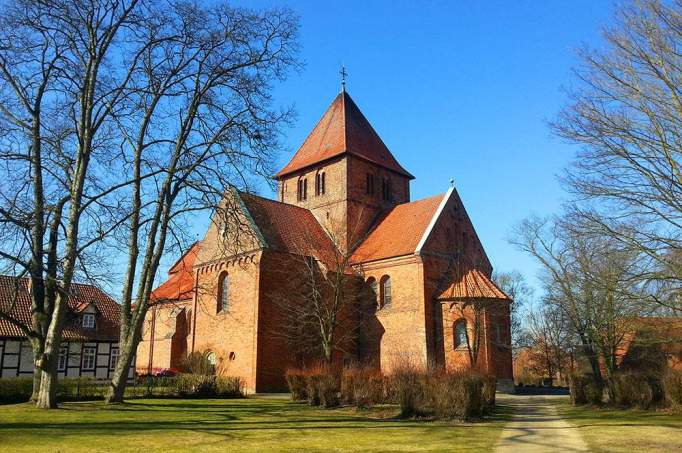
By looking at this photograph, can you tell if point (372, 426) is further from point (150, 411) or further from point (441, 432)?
point (150, 411)

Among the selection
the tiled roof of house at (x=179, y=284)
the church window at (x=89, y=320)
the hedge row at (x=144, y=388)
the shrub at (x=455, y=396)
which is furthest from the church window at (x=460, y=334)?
the church window at (x=89, y=320)

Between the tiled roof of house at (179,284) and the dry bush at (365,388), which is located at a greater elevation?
the tiled roof of house at (179,284)

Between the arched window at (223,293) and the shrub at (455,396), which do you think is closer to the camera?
the shrub at (455,396)

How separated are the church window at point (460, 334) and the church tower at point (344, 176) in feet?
25.8

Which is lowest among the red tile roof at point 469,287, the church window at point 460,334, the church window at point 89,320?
the church window at point 460,334

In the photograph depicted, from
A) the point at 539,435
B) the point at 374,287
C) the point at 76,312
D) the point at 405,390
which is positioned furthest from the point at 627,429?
the point at 76,312

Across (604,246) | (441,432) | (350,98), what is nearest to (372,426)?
(441,432)

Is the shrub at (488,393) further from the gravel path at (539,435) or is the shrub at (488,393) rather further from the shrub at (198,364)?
the shrub at (198,364)

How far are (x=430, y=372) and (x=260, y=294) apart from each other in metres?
12.8

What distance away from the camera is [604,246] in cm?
1537

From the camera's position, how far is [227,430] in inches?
531

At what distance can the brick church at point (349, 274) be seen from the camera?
94.3 feet

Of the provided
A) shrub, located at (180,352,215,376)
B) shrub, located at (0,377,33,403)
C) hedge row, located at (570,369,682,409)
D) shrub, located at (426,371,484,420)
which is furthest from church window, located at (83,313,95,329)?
hedge row, located at (570,369,682,409)

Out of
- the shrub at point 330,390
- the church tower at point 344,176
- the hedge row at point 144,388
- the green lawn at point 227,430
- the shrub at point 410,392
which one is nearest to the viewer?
the green lawn at point 227,430
